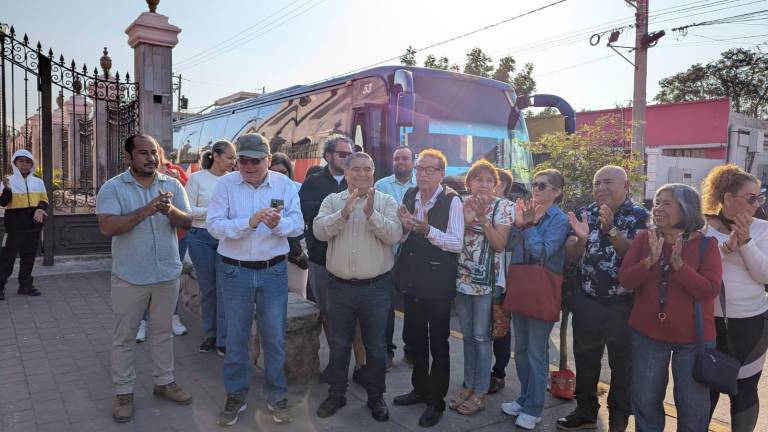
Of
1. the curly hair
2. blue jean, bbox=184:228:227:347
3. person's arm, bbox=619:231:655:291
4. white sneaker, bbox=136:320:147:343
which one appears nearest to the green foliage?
the curly hair

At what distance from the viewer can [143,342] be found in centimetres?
524

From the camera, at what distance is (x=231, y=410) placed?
12.1 ft

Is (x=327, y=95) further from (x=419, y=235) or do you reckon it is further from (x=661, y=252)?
(x=661, y=252)

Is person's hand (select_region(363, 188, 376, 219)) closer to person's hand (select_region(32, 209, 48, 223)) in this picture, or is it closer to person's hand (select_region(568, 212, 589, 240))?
person's hand (select_region(568, 212, 589, 240))

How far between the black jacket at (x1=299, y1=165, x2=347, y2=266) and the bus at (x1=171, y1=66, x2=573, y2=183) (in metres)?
2.87

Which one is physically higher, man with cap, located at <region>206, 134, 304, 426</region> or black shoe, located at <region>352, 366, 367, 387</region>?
man with cap, located at <region>206, 134, 304, 426</region>

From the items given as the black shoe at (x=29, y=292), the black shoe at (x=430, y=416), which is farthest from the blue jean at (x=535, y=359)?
the black shoe at (x=29, y=292)

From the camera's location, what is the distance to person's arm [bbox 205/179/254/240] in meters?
3.50

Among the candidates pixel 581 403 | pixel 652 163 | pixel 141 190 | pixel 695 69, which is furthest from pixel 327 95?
pixel 695 69

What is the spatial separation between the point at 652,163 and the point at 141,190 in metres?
22.8

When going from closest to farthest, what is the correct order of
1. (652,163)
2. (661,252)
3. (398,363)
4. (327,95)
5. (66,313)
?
(661,252) → (398,363) → (66,313) → (327,95) → (652,163)

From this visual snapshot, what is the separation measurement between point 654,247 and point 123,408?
3.49m

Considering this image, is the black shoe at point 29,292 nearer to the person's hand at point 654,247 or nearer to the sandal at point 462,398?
the sandal at point 462,398

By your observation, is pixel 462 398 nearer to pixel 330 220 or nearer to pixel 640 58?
pixel 330 220
